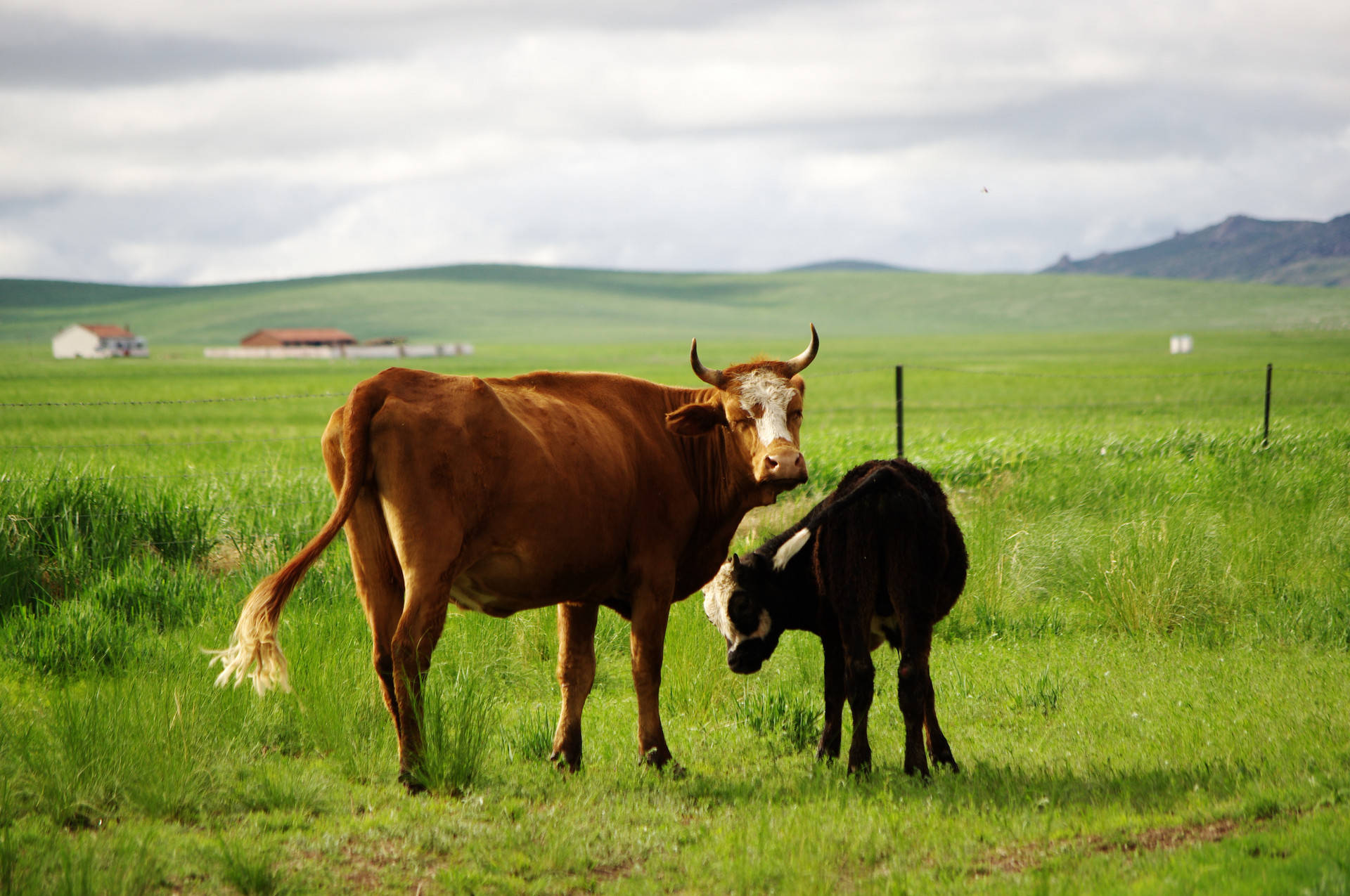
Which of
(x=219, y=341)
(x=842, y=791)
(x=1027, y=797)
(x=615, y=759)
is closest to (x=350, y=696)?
(x=615, y=759)

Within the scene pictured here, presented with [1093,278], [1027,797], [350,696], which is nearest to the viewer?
[1027,797]

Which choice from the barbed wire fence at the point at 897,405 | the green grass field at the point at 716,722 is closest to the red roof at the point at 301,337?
the barbed wire fence at the point at 897,405

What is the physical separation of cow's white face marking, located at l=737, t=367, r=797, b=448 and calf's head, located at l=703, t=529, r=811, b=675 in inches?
30.7

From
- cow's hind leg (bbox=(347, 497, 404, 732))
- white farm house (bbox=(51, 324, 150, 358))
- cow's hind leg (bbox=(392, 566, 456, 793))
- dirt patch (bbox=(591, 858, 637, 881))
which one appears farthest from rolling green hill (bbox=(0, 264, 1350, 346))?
dirt patch (bbox=(591, 858, 637, 881))

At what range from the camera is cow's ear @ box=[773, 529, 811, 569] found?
6.53 meters

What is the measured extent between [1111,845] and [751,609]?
2.52 meters

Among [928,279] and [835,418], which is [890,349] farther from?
[928,279]

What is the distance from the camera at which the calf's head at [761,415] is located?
617 cm

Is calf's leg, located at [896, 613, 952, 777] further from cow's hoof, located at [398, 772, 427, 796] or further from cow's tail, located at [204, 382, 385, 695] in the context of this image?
cow's tail, located at [204, 382, 385, 695]

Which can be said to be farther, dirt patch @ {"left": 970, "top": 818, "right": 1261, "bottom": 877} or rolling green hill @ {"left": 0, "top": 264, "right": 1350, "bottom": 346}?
rolling green hill @ {"left": 0, "top": 264, "right": 1350, "bottom": 346}

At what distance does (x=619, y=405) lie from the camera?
6863mm

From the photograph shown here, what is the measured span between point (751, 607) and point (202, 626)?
420cm

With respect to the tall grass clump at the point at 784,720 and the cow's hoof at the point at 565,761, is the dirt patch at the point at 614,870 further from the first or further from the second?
the tall grass clump at the point at 784,720

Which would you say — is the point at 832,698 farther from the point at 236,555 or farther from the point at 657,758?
the point at 236,555
